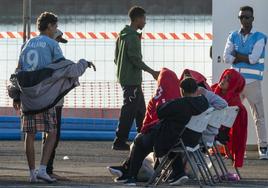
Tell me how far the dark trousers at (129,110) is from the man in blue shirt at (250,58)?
147 centimetres

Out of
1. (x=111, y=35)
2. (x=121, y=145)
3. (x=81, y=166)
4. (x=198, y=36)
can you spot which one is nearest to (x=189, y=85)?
(x=81, y=166)

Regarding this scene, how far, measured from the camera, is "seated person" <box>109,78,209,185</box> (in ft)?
40.2

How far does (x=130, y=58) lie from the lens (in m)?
16.5

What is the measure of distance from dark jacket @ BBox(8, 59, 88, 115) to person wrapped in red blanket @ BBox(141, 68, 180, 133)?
81 cm

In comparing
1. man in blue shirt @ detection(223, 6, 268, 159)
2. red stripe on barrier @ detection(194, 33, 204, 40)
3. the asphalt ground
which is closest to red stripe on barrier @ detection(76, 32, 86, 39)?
red stripe on barrier @ detection(194, 33, 204, 40)

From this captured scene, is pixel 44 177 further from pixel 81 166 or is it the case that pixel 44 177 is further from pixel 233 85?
pixel 233 85

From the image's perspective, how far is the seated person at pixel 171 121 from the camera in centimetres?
1225

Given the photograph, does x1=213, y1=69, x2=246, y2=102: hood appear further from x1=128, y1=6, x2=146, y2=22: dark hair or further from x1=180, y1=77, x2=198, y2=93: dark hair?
x1=128, y1=6, x2=146, y2=22: dark hair

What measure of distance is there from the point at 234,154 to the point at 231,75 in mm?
909

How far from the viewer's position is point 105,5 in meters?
21.5

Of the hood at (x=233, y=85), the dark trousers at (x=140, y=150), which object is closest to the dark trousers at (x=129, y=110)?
the hood at (x=233, y=85)

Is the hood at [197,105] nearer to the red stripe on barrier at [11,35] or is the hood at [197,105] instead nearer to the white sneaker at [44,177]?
the white sneaker at [44,177]

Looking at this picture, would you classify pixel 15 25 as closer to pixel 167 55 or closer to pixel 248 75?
pixel 167 55

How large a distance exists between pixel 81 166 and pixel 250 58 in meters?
2.70
